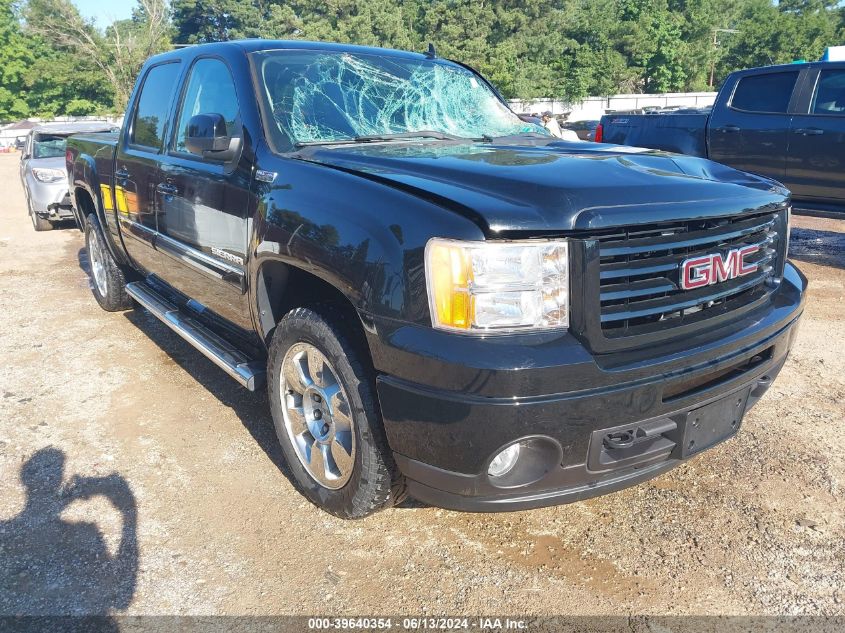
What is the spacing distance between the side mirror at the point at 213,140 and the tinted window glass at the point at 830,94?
21.6 ft

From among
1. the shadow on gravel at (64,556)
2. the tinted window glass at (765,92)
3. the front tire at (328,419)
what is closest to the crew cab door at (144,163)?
the shadow on gravel at (64,556)

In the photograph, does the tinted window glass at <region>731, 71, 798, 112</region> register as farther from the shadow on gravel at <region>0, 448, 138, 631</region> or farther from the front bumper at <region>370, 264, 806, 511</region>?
the shadow on gravel at <region>0, 448, 138, 631</region>

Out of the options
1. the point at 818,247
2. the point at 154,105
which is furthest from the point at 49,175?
the point at 818,247

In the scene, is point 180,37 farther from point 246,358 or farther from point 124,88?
point 246,358

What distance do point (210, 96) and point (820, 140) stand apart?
20.4 feet

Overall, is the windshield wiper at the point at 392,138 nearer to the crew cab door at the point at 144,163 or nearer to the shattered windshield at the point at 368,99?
the shattered windshield at the point at 368,99

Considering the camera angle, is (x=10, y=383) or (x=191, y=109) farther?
(x=10, y=383)

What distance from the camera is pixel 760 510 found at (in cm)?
281

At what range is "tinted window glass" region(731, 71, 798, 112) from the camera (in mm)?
7395

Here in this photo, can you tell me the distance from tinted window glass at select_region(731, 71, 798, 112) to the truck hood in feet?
17.9

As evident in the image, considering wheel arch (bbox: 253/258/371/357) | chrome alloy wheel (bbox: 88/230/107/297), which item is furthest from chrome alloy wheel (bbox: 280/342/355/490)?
chrome alloy wheel (bbox: 88/230/107/297)

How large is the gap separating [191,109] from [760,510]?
3.42m

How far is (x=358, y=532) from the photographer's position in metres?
2.77

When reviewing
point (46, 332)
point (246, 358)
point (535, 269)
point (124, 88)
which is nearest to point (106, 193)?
point (46, 332)
